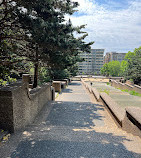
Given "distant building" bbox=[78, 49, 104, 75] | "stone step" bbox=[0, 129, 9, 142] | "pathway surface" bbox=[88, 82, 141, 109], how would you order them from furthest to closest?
"distant building" bbox=[78, 49, 104, 75] → "pathway surface" bbox=[88, 82, 141, 109] → "stone step" bbox=[0, 129, 9, 142]

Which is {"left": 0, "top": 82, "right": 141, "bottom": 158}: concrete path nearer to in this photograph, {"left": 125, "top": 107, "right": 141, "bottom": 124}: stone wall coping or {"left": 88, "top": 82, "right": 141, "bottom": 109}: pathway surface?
{"left": 125, "top": 107, "right": 141, "bottom": 124}: stone wall coping

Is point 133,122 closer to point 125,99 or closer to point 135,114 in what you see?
point 135,114

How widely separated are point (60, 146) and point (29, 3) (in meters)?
5.63

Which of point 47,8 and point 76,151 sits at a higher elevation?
point 47,8

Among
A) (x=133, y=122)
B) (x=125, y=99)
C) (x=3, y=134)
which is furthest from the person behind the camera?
(x=125, y=99)

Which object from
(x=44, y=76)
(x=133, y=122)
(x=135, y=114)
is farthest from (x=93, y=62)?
(x=135, y=114)

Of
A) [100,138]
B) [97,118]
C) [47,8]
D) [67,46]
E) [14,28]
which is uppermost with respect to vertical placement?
[47,8]

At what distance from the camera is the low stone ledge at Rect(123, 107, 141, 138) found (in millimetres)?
3941

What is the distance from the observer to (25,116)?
4816 millimetres

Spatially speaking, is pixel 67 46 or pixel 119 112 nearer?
pixel 119 112

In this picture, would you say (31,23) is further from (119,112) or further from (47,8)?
(119,112)

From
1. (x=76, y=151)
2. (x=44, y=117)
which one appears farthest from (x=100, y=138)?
(x=44, y=117)

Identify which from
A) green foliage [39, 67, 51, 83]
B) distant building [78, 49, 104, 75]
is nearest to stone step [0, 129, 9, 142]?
green foliage [39, 67, 51, 83]

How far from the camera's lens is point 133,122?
4.31 meters
